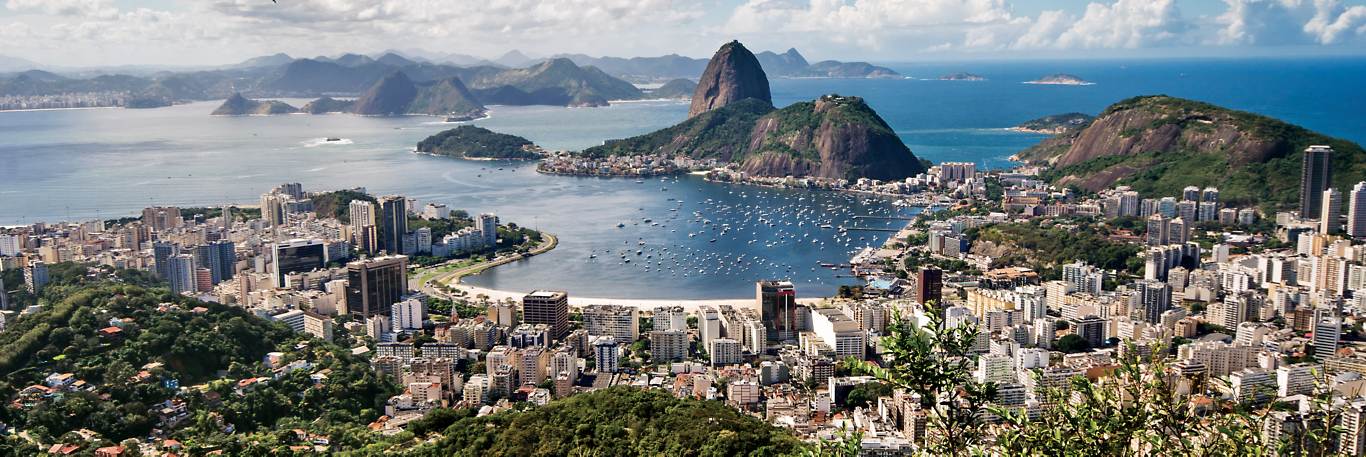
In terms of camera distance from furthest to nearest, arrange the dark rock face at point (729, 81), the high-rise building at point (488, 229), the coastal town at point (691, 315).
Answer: the dark rock face at point (729, 81) < the high-rise building at point (488, 229) < the coastal town at point (691, 315)

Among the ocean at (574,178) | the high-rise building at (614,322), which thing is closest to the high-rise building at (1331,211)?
the ocean at (574,178)

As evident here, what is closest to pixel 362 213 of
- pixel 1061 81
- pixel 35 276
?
pixel 35 276

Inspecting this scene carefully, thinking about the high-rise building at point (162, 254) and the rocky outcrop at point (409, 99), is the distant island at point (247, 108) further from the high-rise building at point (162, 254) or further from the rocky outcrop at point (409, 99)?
the high-rise building at point (162, 254)

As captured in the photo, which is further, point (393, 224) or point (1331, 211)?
point (393, 224)

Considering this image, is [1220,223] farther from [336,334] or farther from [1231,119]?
[336,334]

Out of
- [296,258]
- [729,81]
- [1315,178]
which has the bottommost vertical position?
[296,258]

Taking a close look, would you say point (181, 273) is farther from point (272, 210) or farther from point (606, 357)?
point (606, 357)
